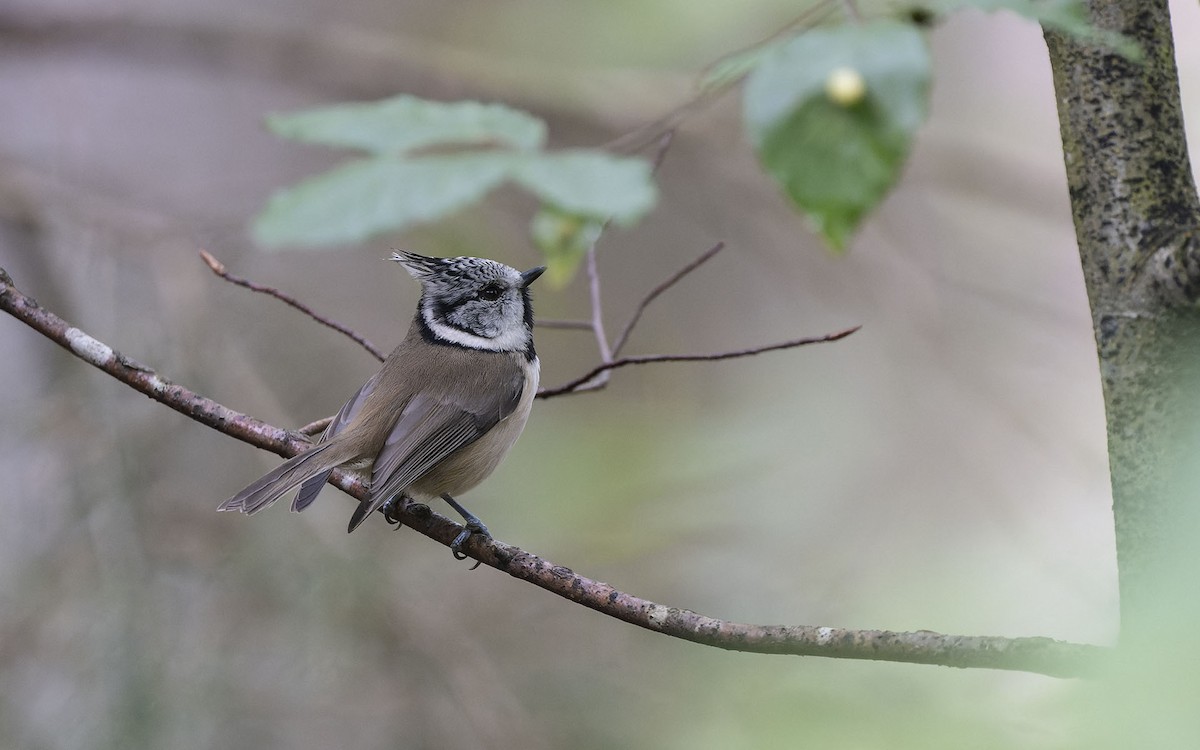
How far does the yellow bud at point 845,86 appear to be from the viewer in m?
1.03

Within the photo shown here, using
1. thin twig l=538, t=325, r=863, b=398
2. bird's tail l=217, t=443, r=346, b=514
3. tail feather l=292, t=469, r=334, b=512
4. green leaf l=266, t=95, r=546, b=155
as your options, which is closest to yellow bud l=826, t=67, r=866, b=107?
green leaf l=266, t=95, r=546, b=155

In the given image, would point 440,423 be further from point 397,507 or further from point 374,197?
point 374,197

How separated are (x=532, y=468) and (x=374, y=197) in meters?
3.53

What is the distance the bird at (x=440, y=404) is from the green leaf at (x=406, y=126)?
166 cm

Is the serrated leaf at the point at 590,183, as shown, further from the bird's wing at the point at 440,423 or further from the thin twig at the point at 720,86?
the bird's wing at the point at 440,423

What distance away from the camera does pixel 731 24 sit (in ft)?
14.6

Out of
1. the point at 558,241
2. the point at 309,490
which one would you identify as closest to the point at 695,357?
the point at 558,241

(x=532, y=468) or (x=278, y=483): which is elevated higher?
(x=278, y=483)

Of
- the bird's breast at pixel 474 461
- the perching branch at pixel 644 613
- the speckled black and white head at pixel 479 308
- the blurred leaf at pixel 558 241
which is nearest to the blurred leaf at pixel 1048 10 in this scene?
the perching branch at pixel 644 613

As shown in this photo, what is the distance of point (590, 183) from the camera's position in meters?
1.05

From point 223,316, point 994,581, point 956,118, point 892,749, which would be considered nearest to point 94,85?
point 223,316

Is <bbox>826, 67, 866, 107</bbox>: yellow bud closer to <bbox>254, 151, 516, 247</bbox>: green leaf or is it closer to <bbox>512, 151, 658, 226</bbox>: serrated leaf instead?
<bbox>512, 151, 658, 226</bbox>: serrated leaf

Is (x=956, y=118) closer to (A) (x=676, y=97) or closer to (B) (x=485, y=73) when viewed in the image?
(A) (x=676, y=97)

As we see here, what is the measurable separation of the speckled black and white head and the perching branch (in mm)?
964
